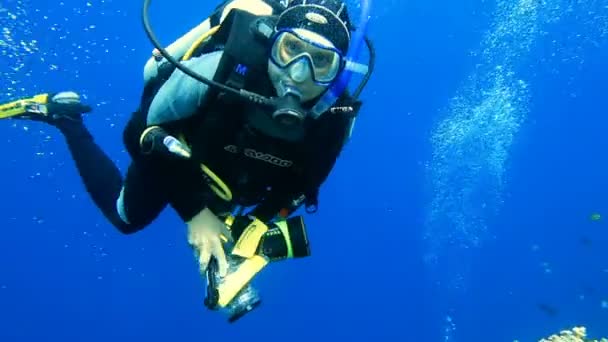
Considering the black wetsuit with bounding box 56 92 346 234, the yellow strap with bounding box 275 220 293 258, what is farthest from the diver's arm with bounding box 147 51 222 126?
the yellow strap with bounding box 275 220 293 258

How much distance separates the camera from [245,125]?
2936 millimetres

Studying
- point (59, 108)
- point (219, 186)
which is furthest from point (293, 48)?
point (59, 108)

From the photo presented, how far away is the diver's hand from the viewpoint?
Result: 284cm

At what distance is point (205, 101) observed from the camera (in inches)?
111

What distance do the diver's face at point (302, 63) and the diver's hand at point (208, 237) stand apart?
0.84m

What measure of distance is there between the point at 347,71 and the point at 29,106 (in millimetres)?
3653

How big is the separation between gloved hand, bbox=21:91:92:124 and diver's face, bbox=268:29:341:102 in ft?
10.2

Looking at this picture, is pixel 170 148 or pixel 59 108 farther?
pixel 59 108

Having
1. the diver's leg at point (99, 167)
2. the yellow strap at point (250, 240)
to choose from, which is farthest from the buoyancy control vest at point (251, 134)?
the diver's leg at point (99, 167)

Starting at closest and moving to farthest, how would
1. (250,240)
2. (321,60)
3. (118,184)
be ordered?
1. (321,60)
2. (250,240)
3. (118,184)

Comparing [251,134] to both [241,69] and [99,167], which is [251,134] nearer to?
[241,69]

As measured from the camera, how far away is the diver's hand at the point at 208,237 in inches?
112

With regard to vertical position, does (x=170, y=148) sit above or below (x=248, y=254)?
above

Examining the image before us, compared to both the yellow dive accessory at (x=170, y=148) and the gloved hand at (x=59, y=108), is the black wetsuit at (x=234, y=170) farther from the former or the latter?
the gloved hand at (x=59, y=108)
